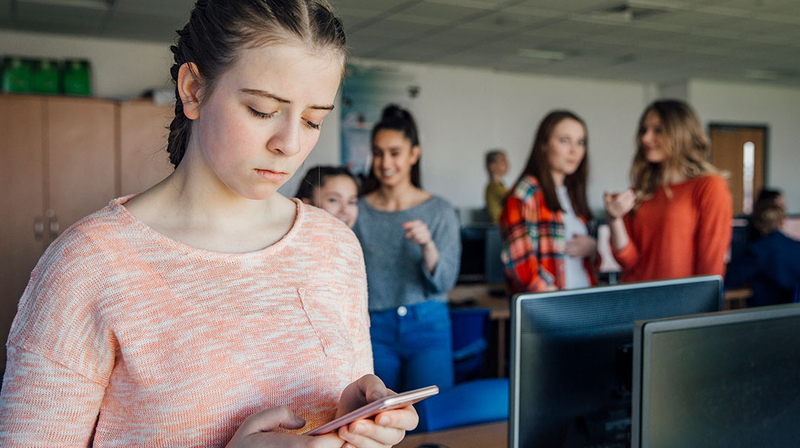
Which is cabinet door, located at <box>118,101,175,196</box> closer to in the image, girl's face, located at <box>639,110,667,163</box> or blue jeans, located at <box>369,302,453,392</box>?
blue jeans, located at <box>369,302,453,392</box>

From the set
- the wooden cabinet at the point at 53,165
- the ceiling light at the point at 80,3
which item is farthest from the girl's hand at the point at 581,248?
the ceiling light at the point at 80,3

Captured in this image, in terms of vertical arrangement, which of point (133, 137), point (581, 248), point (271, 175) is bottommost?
point (581, 248)

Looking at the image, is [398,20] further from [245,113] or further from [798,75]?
[798,75]

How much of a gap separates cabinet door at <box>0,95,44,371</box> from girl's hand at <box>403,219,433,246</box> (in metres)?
3.48

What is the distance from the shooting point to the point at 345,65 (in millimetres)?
935

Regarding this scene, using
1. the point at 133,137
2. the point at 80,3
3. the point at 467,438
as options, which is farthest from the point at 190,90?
the point at 80,3

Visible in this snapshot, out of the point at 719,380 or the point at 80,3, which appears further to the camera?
the point at 80,3

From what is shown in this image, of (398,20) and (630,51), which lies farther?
(630,51)

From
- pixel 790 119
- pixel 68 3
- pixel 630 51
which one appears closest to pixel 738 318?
pixel 68 3

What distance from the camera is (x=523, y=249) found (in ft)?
7.77

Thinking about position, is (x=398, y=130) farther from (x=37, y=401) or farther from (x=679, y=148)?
(x=37, y=401)

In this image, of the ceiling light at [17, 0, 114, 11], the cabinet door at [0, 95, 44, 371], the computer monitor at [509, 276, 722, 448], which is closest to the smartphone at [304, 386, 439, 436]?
the computer monitor at [509, 276, 722, 448]

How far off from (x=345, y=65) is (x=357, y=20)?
4.54 metres

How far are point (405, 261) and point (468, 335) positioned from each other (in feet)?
3.11
